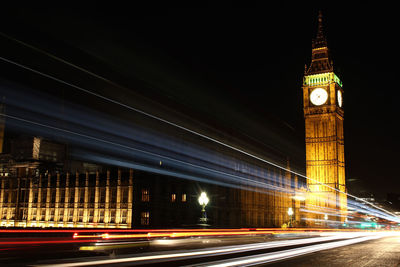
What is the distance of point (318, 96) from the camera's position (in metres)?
103

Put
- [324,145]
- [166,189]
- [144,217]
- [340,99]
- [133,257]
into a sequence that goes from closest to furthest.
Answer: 1. [133,257]
2. [144,217]
3. [166,189]
4. [324,145]
5. [340,99]

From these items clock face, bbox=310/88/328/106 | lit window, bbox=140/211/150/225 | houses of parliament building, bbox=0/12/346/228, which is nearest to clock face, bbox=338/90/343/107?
houses of parliament building, bbox=0/12/346/228

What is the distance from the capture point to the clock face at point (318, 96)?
102m

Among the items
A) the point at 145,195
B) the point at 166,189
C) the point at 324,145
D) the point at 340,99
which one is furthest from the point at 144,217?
the point at 340,99

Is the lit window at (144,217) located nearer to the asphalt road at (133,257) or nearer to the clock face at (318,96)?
the asphalt road at (133,257)

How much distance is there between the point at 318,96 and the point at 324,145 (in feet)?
39.1

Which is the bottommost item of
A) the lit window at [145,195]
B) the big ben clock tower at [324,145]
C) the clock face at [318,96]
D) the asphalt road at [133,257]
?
the asphalt road at [133,257]

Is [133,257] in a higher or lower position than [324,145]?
lower

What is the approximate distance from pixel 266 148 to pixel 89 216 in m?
45.0

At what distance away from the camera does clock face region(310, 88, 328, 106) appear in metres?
102

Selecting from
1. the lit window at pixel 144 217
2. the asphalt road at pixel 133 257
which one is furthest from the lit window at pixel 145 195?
the asphalt road at pixel 133 257

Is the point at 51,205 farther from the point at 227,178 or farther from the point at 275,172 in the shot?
the point at 275,172

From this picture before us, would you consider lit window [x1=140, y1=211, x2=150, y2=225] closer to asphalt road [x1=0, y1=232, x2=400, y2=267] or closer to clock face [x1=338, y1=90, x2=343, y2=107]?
asphalt road [x1=0, y1=232, x2=400, y2=267]

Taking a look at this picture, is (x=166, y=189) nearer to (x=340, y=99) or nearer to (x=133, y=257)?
(x=133, y=257)
